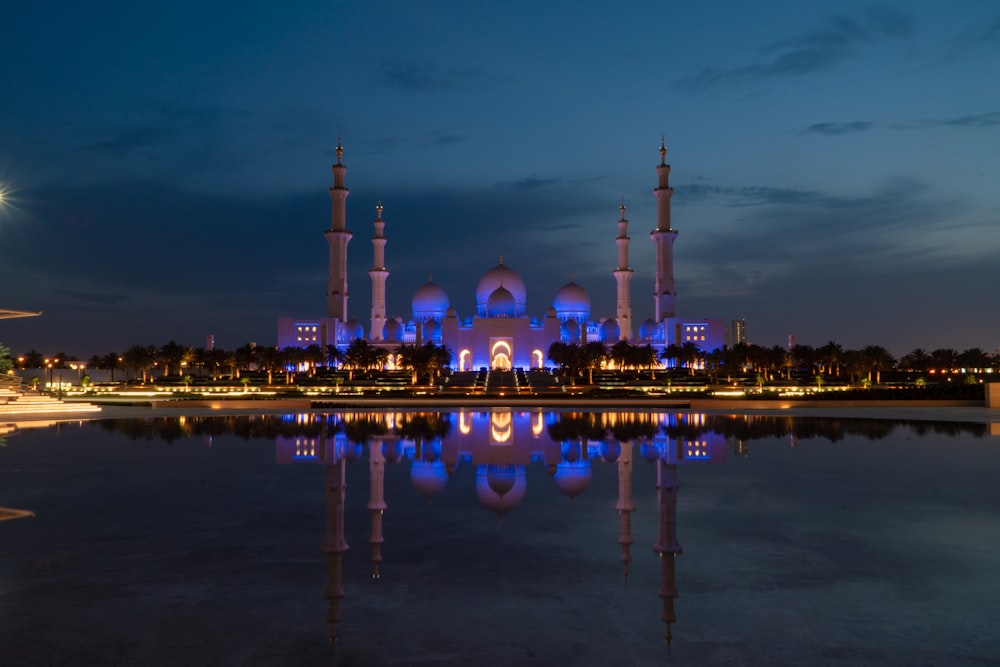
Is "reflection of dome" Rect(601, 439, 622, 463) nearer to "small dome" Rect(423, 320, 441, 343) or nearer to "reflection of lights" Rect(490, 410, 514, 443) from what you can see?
"reflection of lights" Rect(490, 410, 514, 443)

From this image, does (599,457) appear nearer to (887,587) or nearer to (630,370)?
(887,587)

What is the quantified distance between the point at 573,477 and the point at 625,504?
2.56m

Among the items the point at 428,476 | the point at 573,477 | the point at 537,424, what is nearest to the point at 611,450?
the point at 573,477

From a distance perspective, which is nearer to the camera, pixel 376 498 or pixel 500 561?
pixel 500 561

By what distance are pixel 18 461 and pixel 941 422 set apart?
1099 inches

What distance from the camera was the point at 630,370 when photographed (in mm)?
79875

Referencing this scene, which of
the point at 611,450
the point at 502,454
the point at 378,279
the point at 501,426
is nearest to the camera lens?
the point at 502,454

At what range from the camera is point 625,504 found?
1047 cm

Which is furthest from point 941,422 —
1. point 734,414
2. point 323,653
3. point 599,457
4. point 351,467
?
point 323,653

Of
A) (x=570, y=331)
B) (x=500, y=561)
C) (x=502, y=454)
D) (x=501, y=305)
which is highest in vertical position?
(x=501, y=305)

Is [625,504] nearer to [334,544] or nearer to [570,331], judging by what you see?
Result: [334,544]

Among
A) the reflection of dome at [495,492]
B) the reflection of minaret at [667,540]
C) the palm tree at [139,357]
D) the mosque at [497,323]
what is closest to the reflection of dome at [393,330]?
the mosque at [497,323]

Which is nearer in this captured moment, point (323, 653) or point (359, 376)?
point (323, 653)

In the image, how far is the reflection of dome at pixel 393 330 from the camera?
93.2m
